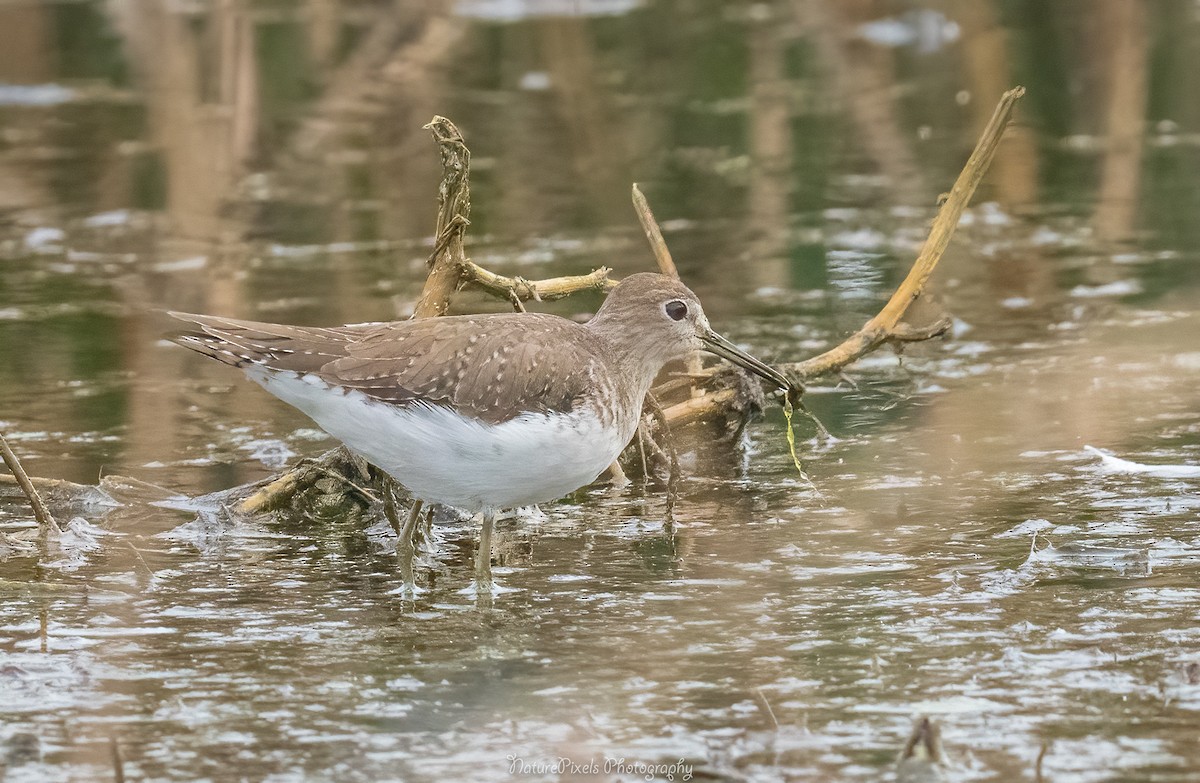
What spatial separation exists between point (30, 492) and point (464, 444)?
1.90m

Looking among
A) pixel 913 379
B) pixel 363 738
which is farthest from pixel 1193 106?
pixel 363 738

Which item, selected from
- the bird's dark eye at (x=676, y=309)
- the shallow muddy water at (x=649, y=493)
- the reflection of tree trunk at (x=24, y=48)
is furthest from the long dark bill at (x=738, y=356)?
the reflection of tree trunk at (x=24, y=48)

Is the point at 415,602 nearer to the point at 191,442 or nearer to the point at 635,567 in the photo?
the point at 635,567

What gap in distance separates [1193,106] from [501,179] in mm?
6235

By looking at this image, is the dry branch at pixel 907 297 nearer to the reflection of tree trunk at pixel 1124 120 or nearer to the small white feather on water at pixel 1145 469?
the small white feather on water at pixel 1145 469

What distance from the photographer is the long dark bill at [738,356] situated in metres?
7.73

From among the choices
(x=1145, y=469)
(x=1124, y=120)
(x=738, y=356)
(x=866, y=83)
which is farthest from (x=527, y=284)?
(x=866, y=83)

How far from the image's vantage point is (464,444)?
6.67m

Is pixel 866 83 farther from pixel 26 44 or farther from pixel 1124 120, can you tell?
pixel 26 44

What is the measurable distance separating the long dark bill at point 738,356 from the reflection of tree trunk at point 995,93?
592 cm

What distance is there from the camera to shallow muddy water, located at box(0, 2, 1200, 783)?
543cm

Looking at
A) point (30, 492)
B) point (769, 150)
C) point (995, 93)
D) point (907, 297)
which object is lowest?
point (30, 492)

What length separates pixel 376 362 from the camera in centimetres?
683

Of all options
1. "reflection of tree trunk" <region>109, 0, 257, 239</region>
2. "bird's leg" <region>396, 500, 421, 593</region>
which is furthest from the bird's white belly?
"reflection of tree trunk" <region>109, 0, 257, 239</region>
